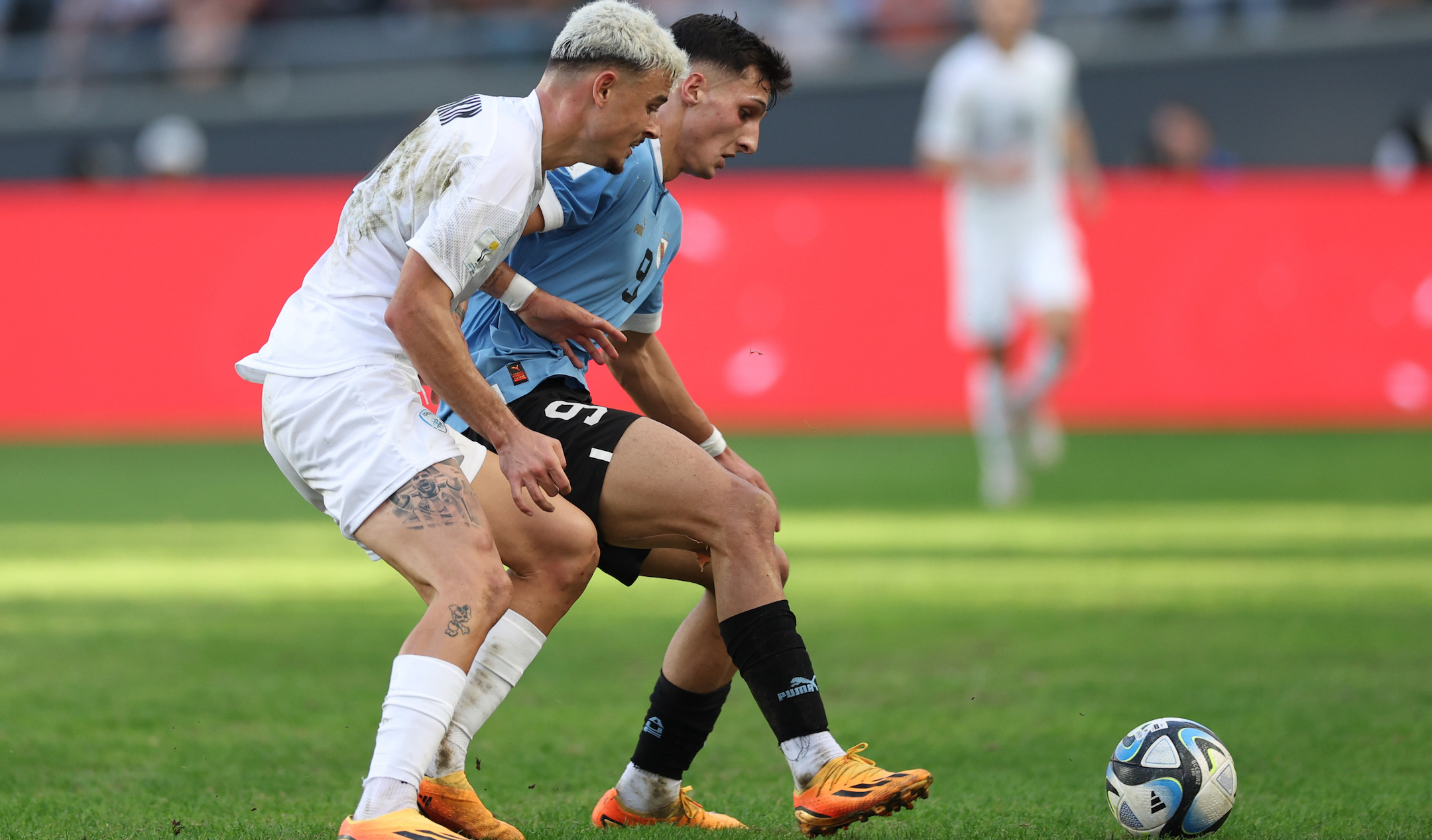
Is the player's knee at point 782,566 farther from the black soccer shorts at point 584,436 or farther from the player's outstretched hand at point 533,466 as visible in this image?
the player's outstretched hand at point 533,466

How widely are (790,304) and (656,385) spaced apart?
407 inches

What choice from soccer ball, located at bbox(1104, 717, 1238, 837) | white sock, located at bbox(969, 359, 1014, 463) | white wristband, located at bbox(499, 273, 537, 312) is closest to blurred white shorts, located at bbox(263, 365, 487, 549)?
white wristband, located at bbox(499, 273, 537, 312)

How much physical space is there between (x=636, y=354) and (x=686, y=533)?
725mm

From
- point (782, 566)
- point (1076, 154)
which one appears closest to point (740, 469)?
point (782, 566)

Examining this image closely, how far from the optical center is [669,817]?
4094mm

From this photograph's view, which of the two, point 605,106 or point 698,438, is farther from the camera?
point 698,438

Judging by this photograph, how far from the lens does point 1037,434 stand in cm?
1281

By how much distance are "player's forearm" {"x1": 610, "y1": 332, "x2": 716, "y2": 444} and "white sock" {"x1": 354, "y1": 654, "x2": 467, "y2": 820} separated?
3.85ft

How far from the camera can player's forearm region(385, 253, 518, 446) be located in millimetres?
3443

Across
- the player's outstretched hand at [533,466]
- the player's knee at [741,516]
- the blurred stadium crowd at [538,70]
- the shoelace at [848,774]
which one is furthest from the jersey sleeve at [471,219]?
the blurred stadium crowd at [538,70]

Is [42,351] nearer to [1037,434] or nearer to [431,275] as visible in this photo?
[1037,434]

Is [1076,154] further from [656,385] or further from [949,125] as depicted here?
[656,385]

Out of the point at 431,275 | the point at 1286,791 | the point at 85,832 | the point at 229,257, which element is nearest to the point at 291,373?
the point at 431,275

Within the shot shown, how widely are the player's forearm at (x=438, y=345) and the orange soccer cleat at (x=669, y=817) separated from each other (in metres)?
1.09
